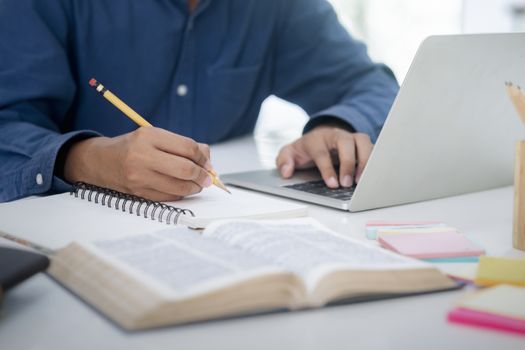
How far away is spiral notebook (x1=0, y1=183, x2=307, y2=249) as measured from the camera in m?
0.74

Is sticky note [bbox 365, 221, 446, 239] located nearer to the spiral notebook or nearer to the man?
the spiral notebook

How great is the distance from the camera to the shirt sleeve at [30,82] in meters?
1.06

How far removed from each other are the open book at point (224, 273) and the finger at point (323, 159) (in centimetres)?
36

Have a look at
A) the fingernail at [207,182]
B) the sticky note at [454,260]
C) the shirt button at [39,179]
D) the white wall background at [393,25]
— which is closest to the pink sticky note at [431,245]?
the sticky note at [454,260]

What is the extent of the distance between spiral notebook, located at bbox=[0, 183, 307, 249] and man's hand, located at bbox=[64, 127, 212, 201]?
0.08 feet

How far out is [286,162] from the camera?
3.63ft

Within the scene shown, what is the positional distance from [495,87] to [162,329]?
1.96 ft

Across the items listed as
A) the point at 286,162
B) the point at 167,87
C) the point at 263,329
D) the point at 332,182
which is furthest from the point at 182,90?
the point at 263,329

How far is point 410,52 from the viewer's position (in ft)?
11.4

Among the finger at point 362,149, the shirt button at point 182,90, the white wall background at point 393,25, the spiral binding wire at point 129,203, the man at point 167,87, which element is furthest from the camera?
the white wall background at point 393,25

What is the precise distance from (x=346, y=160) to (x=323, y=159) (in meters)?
0.05

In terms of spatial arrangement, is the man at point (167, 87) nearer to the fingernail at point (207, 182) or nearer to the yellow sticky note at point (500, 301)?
the fingernail at point (207, 182)

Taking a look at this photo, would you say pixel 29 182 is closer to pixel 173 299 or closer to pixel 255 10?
pixel 173 299

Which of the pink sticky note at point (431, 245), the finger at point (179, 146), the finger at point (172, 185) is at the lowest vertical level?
the pink sticky note at point (431, 245)
